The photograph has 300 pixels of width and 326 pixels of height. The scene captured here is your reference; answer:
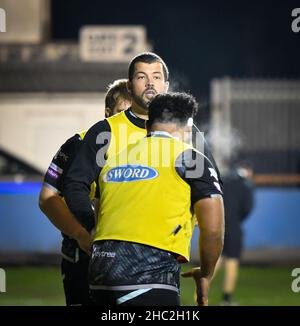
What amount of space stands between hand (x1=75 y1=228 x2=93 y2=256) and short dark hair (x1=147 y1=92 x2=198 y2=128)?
755mm

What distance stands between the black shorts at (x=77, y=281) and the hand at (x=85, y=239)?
3.37ft

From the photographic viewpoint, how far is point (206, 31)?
35.1 meters

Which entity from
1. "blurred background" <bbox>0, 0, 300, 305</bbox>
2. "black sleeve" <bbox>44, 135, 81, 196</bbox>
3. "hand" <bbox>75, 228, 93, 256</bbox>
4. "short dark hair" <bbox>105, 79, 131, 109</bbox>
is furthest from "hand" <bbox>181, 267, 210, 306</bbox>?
"blurred background" <bbox>0, 0, 300, 305</bbox>

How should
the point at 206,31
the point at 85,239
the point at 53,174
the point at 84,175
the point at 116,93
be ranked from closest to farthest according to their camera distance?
the point at 85,239, the point at 84,175, the point at 53,174, the point at 116,93, the point at 206,31

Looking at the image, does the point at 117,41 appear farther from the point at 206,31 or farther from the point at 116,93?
the point at 206,31

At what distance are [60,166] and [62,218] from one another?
1.58 ft

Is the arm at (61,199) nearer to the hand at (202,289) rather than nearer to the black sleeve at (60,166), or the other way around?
the black sleeve at (60,166)

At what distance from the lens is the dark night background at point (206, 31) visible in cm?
3256

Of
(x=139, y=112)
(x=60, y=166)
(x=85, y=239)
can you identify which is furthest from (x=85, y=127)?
(x=85, y=239)

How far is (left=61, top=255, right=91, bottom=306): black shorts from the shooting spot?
726cm

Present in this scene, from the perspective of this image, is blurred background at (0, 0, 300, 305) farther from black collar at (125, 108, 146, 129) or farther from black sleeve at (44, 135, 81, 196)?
black collar at (125, 108, 146, 129)

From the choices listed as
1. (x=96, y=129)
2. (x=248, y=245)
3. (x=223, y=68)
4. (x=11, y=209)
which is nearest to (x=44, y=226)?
(x=11, y=209)

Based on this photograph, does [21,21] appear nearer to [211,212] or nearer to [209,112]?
[209,112]

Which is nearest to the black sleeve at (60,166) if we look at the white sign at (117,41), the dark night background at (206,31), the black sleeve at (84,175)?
the black sleeve at (84,175)
